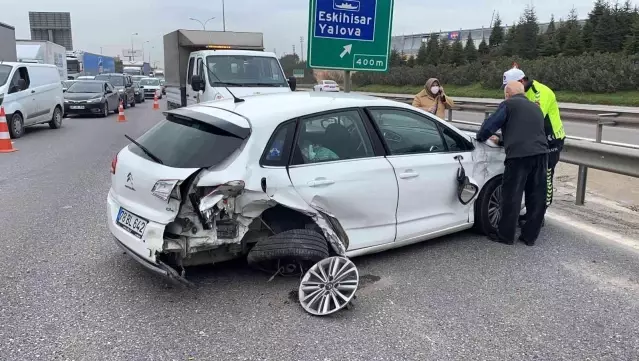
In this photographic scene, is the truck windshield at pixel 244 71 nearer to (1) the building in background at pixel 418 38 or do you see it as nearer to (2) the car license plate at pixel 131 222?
(2) the car license plate at pixel 131 222

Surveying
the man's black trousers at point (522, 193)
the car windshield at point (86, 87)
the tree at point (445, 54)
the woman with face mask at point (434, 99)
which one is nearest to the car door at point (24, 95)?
the car windshield at point (86, 87)

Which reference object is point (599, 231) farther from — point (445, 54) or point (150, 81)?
point (445, 54)

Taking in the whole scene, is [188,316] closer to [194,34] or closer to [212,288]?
[212,288]

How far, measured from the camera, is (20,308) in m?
3.86

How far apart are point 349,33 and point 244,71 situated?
371cm

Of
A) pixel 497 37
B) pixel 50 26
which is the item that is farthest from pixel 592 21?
pixel 50 26

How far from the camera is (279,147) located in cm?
429

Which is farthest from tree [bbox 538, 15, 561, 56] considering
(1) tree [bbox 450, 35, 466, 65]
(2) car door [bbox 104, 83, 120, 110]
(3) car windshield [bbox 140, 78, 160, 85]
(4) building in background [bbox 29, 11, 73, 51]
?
(4) building in background [bbox 29, 11, 73, 51]

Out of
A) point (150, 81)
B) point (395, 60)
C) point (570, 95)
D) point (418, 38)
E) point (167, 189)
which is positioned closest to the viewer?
point (167, 189)

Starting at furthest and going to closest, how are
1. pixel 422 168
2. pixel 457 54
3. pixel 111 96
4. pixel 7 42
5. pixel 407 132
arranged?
pixel 457 54
pixel 7 42
pixel 111 96
pixel 407 132
pixel 422 168

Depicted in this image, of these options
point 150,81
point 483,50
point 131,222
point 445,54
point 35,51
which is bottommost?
point 150,81

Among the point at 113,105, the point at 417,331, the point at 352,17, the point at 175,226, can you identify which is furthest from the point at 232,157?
the point at 113,105

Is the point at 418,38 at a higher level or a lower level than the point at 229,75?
higher

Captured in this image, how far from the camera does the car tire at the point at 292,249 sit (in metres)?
4.12
